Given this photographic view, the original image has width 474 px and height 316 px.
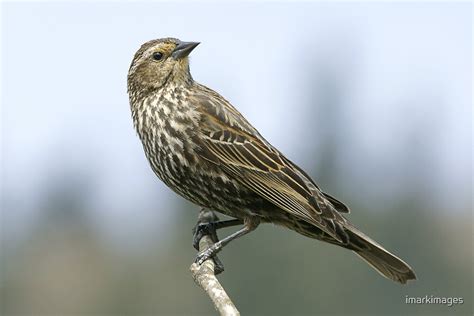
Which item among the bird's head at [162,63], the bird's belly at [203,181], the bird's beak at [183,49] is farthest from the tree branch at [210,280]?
the bird's beak at [183,49]

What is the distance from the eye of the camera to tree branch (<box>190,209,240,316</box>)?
9.25m

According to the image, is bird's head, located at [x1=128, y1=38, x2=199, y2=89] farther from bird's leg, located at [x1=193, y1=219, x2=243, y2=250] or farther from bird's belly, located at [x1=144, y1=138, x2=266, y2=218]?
bird's leg, located at [x1=193, y1=219, x2=243, y2=250]

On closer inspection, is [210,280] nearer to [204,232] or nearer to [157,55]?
[204,232]

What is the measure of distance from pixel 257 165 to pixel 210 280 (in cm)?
150

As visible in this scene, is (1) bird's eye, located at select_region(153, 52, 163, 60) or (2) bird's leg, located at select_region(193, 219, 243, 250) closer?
(2) bird's leg, located at select_region(193, 219, 243, 250)

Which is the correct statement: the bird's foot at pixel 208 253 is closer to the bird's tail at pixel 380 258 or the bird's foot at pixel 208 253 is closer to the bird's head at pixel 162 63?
the bird's tail at pixel 380 258

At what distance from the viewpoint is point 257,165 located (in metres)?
11.3

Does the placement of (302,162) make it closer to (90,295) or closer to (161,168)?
(90,295)

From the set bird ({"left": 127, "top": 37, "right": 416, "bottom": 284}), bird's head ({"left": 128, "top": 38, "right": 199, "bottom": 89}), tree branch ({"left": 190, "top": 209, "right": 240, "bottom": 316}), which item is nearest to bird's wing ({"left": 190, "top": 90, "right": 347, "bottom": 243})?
bird ({"left": 127, "top": 37, "right": 416, "bottom": 284})

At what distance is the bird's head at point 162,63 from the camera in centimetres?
1152

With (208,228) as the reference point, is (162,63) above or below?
above

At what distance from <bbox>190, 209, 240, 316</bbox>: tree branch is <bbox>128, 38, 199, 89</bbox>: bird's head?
109 centimetres

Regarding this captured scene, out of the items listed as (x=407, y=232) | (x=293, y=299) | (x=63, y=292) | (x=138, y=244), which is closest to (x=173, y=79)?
(x=293, y=299)

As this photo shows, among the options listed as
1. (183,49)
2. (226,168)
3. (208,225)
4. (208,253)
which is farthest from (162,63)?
(208,253)
